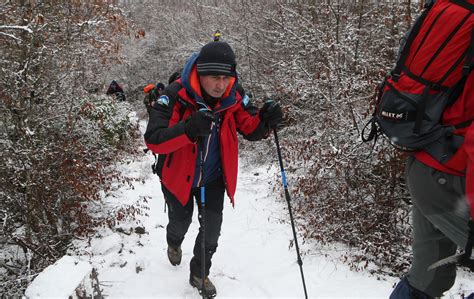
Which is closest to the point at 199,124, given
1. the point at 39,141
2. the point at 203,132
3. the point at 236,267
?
the point at 203,132

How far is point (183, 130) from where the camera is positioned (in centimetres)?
265

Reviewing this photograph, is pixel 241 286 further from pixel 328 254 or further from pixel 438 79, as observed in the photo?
pixel 438 79

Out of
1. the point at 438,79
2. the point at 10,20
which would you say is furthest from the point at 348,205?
the point at 10,20

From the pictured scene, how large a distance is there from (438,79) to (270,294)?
2745 mm

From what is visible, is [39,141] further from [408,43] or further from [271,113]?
[408,43]

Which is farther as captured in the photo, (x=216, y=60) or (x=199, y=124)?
(x=216, y=60)

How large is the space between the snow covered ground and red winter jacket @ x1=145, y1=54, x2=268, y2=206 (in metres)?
1.24

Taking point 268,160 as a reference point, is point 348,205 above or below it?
above

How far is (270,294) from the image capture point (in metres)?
3.61

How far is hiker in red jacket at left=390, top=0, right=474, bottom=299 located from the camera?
5.91ft

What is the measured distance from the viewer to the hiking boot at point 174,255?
3.80 m

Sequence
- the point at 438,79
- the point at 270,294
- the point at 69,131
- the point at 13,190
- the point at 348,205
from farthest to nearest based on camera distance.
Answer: the point at 69,131 → the point at 348,205 → the point at 13,190 → the point at 270,294 → the point at 438,79

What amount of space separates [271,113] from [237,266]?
7.08 ft

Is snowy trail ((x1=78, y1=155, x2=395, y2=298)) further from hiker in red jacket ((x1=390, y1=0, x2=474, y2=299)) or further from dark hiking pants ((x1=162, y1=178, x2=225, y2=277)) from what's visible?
hiker in red jacket ((x1=390, y1=0, x2=474, y2=299))
